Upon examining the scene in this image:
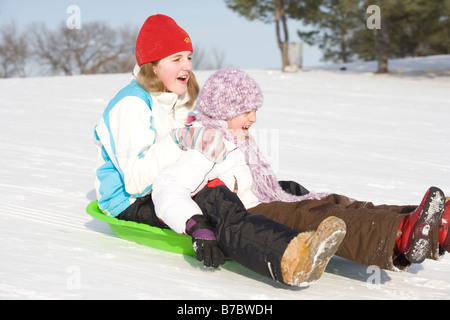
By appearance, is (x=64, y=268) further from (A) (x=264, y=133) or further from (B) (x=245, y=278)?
(A) (x=264, y=133)

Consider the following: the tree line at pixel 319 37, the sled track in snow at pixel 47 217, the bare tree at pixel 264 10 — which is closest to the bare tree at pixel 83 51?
the tree line at pixel 319 37

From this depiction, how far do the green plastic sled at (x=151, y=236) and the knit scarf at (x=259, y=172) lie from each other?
0.39m

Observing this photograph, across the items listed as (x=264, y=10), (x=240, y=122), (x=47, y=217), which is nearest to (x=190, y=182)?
(x=240, y=122)

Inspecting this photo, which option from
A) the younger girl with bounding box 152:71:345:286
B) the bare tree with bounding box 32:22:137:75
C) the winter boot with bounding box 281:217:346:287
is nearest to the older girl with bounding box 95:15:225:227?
the younger girl with bounding box 152:71:345:286

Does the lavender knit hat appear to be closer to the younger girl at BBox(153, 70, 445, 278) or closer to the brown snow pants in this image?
the younger girl at BBox(153, 70, 445, 278)

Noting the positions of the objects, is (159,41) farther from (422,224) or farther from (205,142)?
(422,224)

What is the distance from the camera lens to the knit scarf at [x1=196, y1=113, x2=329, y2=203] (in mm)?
2697

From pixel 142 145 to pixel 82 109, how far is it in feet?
18.5

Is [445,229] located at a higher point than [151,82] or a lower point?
lower

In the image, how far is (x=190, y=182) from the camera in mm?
2482

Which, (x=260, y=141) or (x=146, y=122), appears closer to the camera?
(x=146, y=122)

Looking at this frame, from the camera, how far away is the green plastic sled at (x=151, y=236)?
8.44 feet

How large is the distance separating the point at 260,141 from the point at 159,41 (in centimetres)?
347
